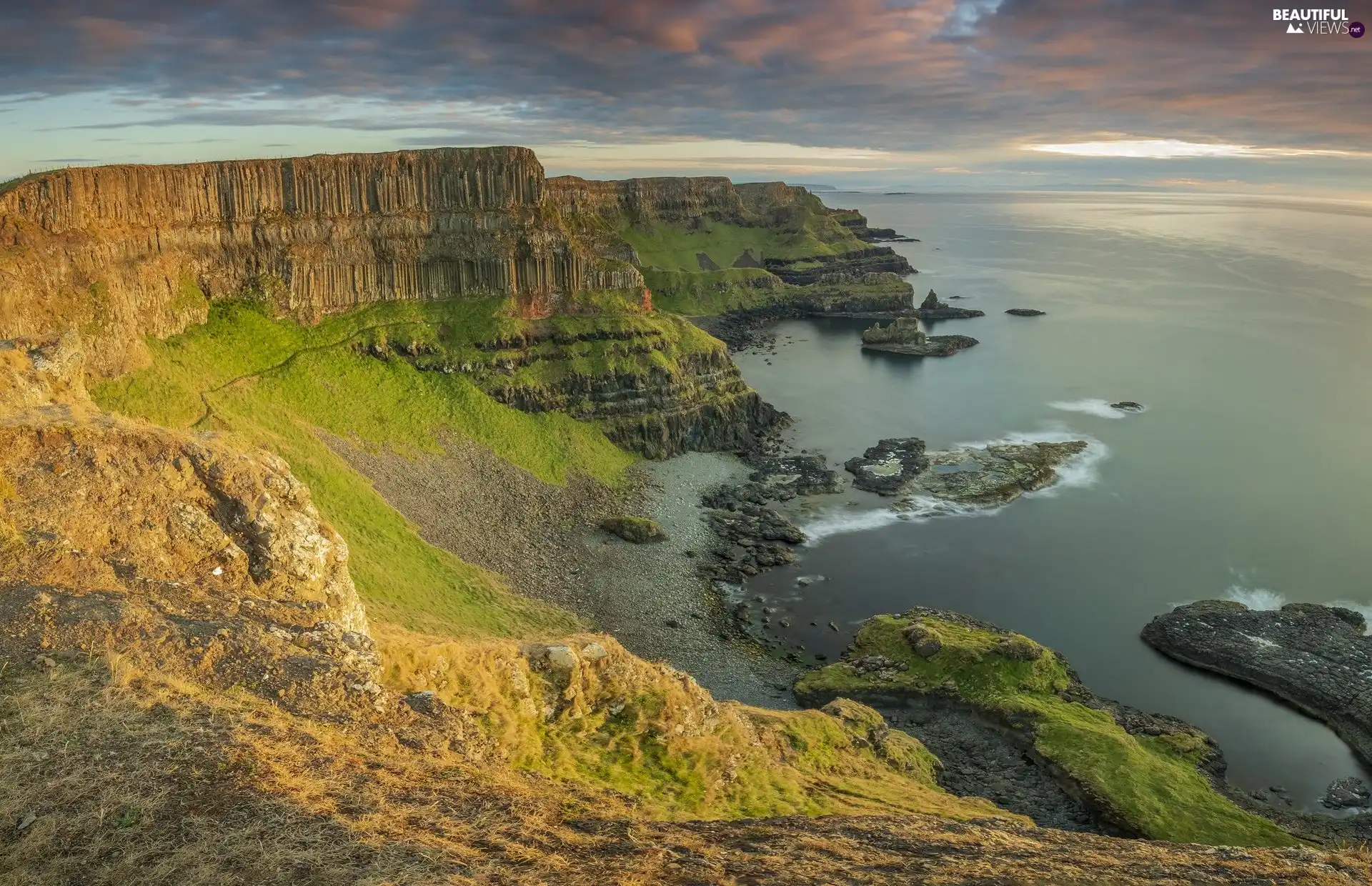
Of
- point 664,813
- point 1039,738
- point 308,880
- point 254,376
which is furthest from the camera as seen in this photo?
point 254,376

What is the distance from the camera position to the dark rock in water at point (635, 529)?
6450 centimetres

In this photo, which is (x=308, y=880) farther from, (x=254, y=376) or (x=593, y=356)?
(x=593, y=356)

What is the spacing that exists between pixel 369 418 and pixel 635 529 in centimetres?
2207

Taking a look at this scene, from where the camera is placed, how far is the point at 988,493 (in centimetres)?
7769

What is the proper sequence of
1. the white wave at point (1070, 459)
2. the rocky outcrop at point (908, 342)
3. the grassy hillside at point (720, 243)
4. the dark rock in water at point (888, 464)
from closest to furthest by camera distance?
1. the dark rock in water at point (888, 464)
2. the white wave at point (1070, 459)
3. the rocky outcrop at point (908, 342)
4. the grassy hillside at point (720, 243)

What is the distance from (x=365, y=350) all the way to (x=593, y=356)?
19.4 metres

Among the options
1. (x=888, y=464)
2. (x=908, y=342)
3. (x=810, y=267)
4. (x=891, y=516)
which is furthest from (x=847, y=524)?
(x=810, y=267)

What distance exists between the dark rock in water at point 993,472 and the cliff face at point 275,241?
34.3m

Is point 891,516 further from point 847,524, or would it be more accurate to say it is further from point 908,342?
point 908,342

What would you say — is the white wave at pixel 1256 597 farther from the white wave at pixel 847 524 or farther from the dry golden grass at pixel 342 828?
the dry golden grass at pixel 342 828

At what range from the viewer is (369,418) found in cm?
6825

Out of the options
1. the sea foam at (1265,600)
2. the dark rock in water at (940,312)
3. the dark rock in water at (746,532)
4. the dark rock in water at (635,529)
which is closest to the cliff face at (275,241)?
the dark rock in water at (746,532)

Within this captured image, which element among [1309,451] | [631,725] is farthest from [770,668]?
[1309,451]

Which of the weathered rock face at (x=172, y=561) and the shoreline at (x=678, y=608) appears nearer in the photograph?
the weathered rock face at (x=172, y=561)
